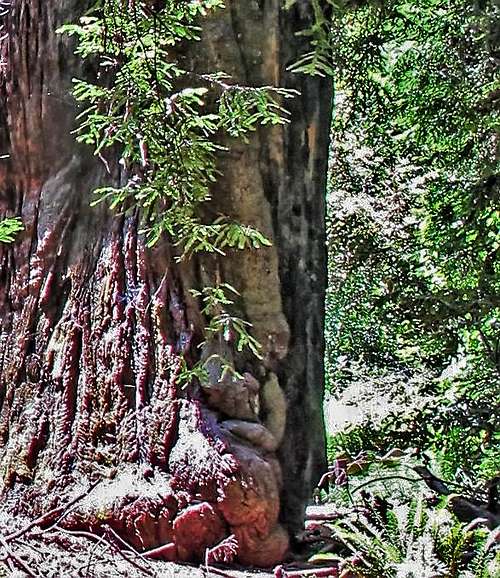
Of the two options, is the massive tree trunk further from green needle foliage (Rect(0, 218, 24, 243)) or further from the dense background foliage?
the dense background foliage

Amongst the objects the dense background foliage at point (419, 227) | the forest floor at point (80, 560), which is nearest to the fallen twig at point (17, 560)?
the forest floor at point (80, 560)

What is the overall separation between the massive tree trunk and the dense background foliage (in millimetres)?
486

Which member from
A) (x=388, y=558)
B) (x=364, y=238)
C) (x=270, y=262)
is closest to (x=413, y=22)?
(x=364, y=238)

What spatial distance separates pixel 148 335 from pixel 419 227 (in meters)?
2.12

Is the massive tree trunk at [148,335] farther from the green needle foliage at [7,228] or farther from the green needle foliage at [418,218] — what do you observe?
the green needle foliage at [418,218]

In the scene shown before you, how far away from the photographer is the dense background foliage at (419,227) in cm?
279

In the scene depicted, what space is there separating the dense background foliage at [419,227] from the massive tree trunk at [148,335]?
0.49m

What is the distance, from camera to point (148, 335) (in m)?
1.96

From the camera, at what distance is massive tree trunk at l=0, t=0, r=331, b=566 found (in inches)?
72.2

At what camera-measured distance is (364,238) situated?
356cm

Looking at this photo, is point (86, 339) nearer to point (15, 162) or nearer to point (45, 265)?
point (45, 265)

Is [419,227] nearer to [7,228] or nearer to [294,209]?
[294,209]

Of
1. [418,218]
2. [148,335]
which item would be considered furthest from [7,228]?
[418,218]

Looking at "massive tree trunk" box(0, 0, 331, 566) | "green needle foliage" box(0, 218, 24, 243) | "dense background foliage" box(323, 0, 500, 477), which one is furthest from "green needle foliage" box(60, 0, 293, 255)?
"dense background foliage" box(323, 0, 500, 477)
